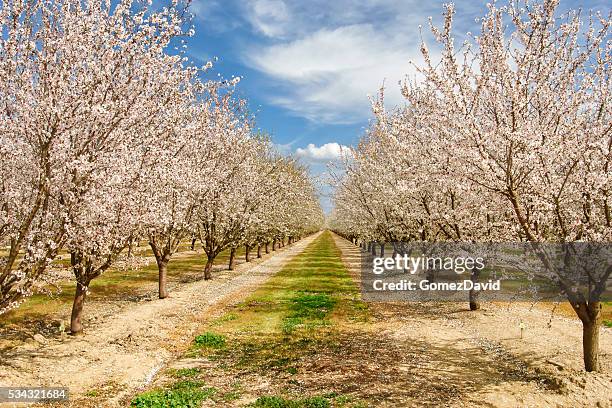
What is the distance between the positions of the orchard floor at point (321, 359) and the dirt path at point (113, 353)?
0.05 m

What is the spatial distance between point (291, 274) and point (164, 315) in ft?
61.5

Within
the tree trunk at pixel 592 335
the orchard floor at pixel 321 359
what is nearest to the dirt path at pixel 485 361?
the orchard floor at pixel 321 359

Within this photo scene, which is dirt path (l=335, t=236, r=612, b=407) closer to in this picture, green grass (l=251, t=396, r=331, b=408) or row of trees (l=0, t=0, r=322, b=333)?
green grass (l=251, t=396, r=331, b=408)

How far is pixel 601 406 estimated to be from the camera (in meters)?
10.3

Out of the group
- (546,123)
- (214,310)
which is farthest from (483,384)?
(214,310)

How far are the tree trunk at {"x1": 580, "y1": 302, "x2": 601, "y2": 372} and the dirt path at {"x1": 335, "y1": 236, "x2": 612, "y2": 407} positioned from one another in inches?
14.0

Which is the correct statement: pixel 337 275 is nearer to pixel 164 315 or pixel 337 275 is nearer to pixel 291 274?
pixel 291 274

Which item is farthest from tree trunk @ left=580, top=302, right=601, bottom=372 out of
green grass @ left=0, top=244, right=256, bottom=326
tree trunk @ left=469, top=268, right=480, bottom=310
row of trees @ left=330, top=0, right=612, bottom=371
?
green grass @ left=0, top=244, right=256, bottom=326

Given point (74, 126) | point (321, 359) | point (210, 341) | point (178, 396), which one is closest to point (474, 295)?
point (321, 359)

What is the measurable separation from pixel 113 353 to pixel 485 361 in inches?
476

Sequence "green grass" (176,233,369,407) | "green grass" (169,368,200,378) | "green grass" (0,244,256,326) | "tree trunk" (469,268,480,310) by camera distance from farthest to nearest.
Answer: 1. "tree trunk" (469,268,480,310)
2. "green grass" (0,244,256,326)
3. "green grass" (176,233,369,407)
4. "green grass" (169,368,200,378)

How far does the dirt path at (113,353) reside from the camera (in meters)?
11.8

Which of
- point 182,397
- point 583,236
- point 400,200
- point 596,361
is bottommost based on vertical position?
point 182,397

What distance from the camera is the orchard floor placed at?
36.3 feet
